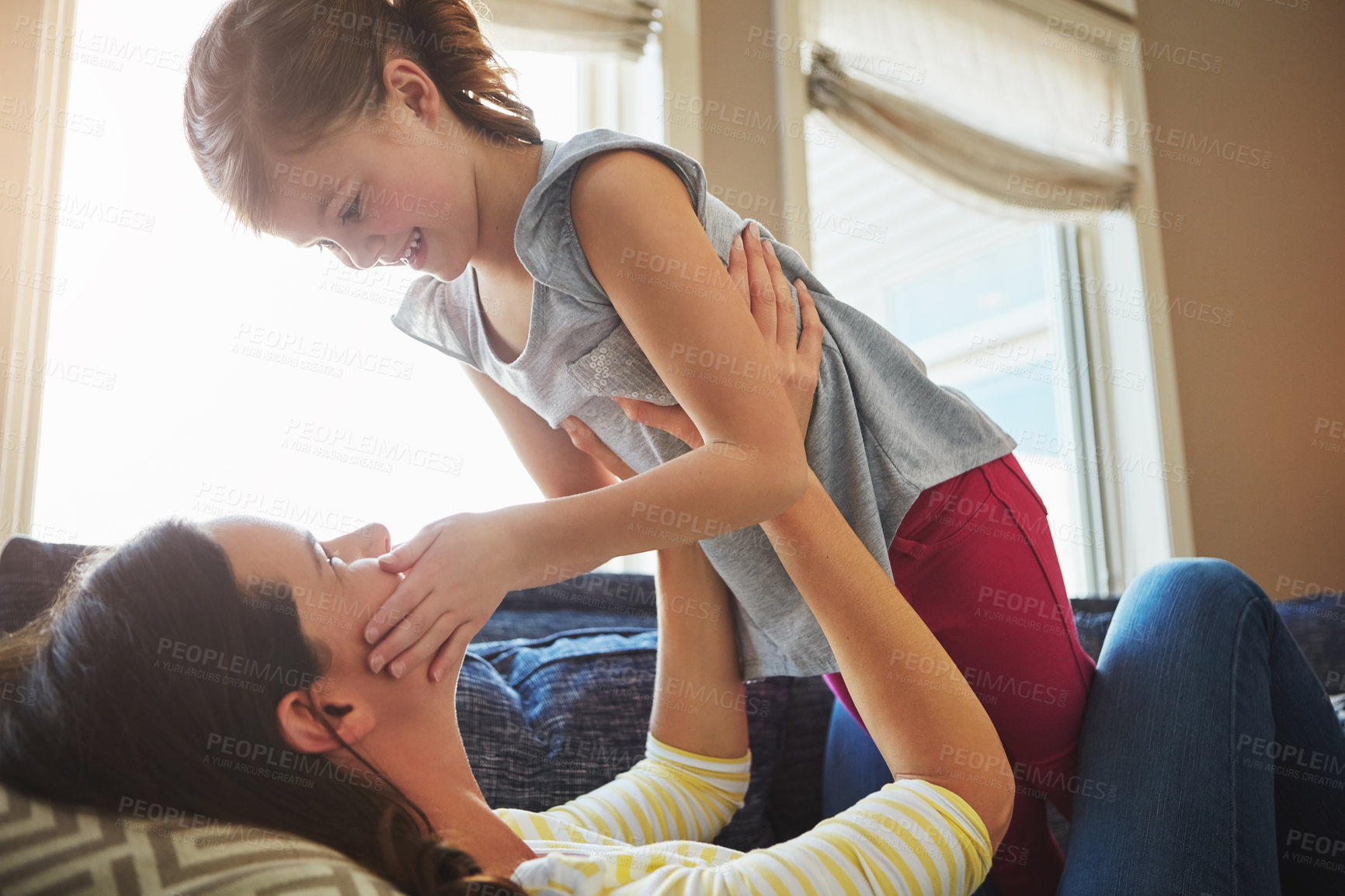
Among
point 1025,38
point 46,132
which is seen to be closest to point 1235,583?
point 46,132

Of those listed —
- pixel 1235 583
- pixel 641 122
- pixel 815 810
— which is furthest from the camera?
pixel 641 122

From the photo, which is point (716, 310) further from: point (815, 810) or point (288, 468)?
point (288, 468)

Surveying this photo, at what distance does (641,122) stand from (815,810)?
1667 millimetres

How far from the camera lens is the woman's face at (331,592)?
73cm

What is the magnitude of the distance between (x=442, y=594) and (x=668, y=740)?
428 mm

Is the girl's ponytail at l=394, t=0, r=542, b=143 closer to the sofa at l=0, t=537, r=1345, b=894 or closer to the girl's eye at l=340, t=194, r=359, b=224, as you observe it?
the girl's eye at l=340, t=194, r=359, b=224

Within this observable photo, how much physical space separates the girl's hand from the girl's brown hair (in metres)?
0.43

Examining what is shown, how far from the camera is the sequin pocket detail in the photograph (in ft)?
3.16

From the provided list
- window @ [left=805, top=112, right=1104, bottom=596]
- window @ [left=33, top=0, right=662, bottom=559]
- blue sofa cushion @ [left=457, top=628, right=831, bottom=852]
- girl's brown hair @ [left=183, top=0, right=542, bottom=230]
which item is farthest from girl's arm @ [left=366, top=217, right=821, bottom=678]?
window @ [left=805, top=112, right=1104, bottom=596]

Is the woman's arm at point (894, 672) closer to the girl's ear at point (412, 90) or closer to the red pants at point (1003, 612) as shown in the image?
the red pants at point (1003, 612)

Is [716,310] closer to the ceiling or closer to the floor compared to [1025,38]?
closer to the floor

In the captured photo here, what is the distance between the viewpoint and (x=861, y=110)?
2.63m

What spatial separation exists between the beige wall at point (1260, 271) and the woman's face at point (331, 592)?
304 cm

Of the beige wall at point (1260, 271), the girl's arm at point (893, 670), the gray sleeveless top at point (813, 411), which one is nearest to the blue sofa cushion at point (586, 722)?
the gray sleeveless top at point (813, 411)
